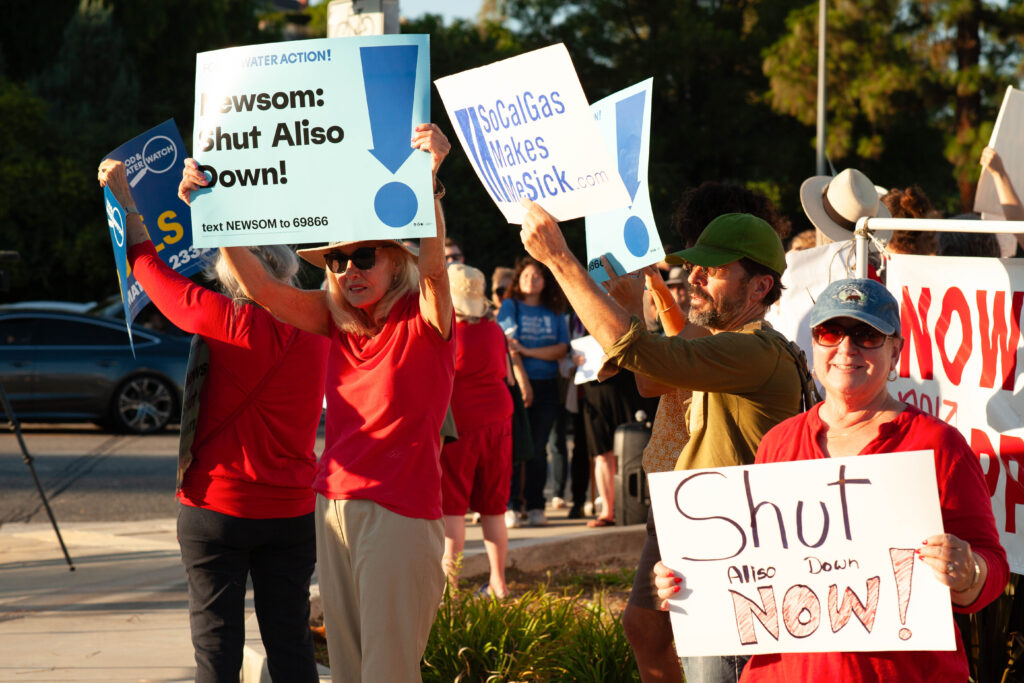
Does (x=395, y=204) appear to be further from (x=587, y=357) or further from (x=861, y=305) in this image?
(x=587, y=357)

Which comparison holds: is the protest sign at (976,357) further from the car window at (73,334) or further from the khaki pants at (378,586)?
the car window at (73,334)

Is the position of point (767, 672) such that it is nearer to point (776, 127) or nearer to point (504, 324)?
point (504, 324)

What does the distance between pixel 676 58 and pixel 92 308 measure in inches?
861

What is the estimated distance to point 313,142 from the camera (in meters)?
3.68

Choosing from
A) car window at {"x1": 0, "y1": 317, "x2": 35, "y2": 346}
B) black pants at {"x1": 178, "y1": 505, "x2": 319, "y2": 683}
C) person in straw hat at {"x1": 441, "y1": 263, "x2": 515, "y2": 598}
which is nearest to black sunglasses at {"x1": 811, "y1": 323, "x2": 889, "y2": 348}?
black pants at {"x1": 178, "y1": 505, "x2": 319, "y2": 683}

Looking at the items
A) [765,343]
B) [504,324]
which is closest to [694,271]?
[765,343]

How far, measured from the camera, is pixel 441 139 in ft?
11.7

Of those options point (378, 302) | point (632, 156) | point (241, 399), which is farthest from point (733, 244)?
point (241, 399)

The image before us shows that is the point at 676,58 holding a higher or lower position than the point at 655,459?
higher

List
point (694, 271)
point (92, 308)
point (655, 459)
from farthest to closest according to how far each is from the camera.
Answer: point (92, 308)
point (655, 459)
point (694, 271)

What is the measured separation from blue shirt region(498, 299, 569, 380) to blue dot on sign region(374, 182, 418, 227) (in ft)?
20.1

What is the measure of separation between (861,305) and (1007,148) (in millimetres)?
1958

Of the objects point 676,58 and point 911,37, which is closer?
point 911,37

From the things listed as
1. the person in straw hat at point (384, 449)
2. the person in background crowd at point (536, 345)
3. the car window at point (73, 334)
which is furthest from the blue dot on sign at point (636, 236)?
the car window at point (73, 334)
